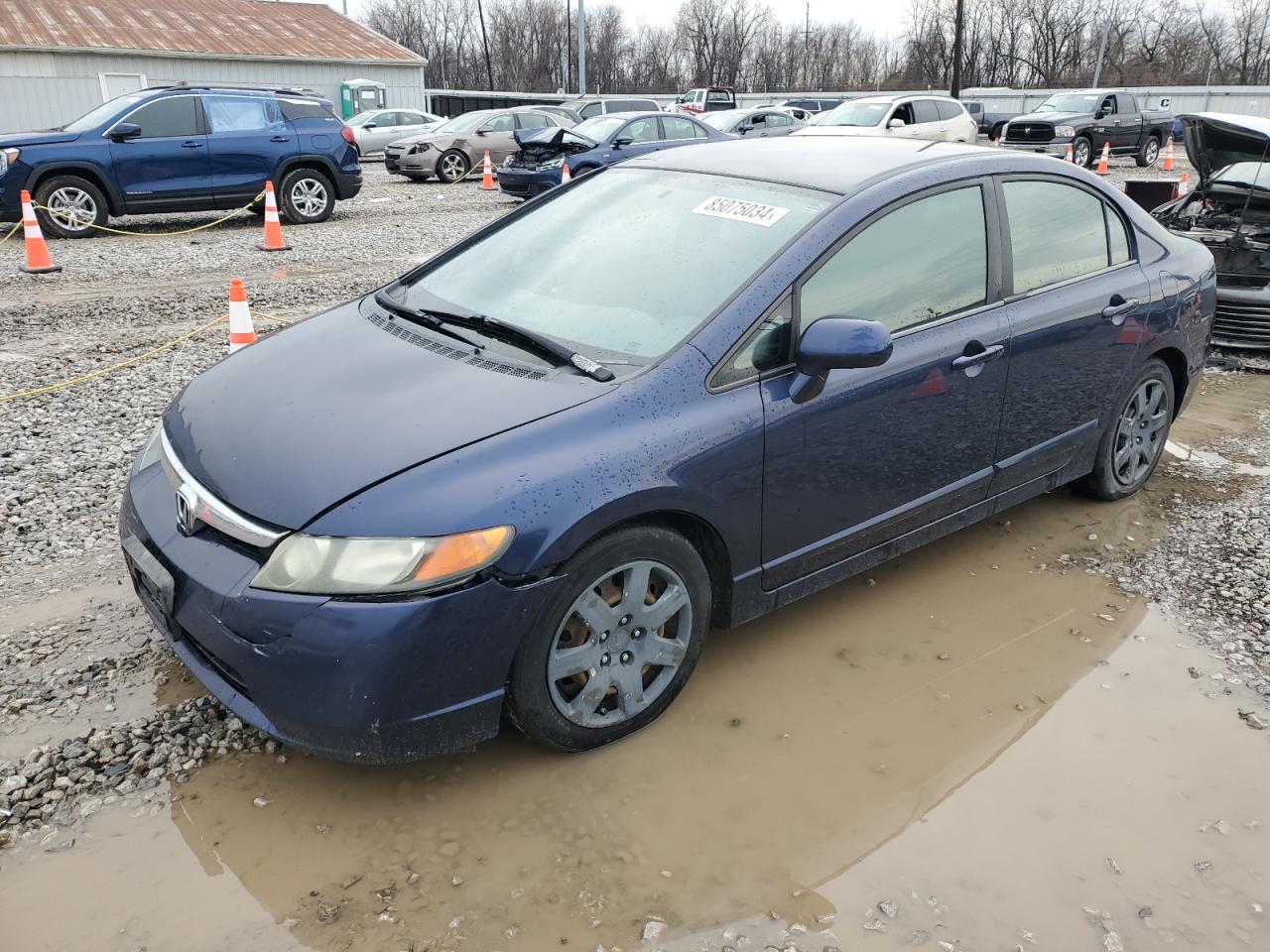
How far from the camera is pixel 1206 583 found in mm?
4133

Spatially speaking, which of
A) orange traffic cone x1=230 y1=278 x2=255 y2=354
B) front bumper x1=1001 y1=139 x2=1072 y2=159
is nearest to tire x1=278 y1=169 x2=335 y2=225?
orange traffic cone x1=230 y1=278 x2=255 y2=354

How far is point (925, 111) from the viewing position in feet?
63.0

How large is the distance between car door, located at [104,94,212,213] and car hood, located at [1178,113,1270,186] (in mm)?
10986

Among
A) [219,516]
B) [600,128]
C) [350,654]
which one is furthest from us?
[600,128]

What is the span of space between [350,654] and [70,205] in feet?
38.9

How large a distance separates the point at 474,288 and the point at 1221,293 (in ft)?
20.9

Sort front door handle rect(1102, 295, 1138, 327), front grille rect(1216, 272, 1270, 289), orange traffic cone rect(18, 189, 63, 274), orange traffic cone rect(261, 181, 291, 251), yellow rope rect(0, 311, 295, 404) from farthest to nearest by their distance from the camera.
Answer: orange traffic cone rect(261, 181, 291, 251), orange traffic cone rect(18, 189, 63, 274), front grille rect(1216, 272, 1270, 289), yellow rope rect(0, 311, 295, 404), front door handle rect(1102, 295, 1138, 327)

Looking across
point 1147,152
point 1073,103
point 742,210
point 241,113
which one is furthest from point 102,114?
point 1147,152

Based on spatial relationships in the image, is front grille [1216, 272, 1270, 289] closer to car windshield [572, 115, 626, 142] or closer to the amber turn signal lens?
the amber turn signal lens

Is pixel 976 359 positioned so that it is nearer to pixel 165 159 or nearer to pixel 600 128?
pixel 165 159

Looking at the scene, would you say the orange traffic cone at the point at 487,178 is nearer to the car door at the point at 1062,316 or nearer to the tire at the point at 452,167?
the tire at the point at 452,167

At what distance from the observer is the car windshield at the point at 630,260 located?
3.17 meters

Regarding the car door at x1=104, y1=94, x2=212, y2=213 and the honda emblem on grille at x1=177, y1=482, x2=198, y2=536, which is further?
the car door at x1=104, y1=94, x2=212, y2=213

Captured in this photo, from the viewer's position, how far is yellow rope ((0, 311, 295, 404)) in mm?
6066
